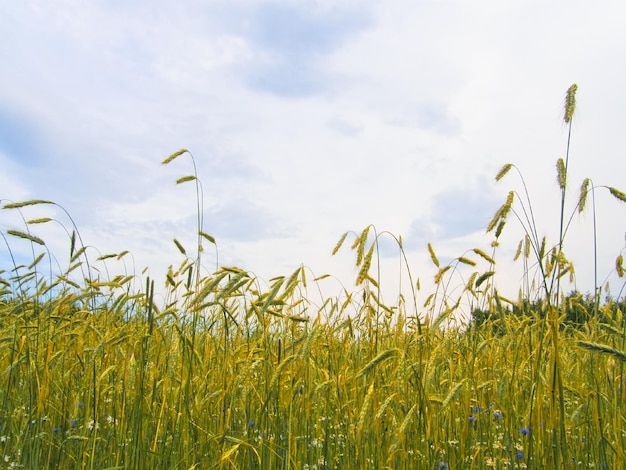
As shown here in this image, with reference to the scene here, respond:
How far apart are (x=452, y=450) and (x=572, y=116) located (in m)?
1.79

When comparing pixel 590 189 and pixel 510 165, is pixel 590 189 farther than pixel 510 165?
No

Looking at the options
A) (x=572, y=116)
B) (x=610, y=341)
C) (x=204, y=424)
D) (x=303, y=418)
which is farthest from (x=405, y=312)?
(x=572, y=116)

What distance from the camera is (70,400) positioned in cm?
345

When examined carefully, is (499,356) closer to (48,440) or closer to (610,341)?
(610,341)

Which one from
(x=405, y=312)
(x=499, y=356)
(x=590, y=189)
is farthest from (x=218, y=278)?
(x=499, y=356)

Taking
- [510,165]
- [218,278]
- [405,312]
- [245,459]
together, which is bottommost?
[245,459]

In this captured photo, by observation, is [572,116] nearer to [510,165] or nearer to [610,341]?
[510,165]

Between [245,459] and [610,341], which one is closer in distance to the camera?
[245,459]

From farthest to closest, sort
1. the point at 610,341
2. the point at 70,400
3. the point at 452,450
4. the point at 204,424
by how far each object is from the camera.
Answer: the point at 610,341, the point at 70,400, the point at 204,424, the point at 452,450

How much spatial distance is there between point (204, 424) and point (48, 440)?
2.99 feet

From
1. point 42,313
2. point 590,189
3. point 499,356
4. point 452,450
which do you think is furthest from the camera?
point 499,356

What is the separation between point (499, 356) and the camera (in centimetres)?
486

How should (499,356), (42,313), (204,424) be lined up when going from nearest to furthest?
1. (204,424)
2. (42,313)
3. (499,356)

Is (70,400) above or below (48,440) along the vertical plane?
above
